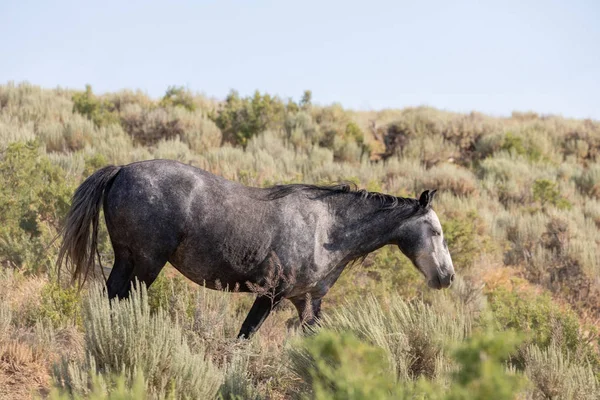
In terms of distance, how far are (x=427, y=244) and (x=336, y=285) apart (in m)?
2.50

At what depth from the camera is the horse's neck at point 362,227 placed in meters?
6.04

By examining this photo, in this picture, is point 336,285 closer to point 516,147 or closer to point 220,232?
point 220,232

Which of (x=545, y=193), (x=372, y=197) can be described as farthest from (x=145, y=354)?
(x=545, y=193)

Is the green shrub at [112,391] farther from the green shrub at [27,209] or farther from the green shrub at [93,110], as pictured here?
the green shrub at [93,110]

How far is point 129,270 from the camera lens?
18.1ft

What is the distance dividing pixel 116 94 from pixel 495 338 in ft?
68.3

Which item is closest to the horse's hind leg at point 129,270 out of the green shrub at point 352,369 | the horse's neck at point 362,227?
the horse's neck at point 362,227

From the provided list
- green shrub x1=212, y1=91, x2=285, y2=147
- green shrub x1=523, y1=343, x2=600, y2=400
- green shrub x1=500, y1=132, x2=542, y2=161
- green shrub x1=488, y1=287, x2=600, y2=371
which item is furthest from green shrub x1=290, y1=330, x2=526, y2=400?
green shrub x1=500, y1=132, x2=542, y2=161

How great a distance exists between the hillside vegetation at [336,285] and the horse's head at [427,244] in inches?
12.6

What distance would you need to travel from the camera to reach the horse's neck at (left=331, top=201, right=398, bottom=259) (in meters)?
6.04

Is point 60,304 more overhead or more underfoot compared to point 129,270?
more underfoot

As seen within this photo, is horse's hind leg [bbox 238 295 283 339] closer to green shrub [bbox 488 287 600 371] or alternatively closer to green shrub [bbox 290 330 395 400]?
green shrub [bbox 488 287 600 371]

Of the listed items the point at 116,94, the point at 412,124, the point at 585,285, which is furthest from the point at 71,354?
the point at 116,94

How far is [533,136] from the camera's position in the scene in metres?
20.6
